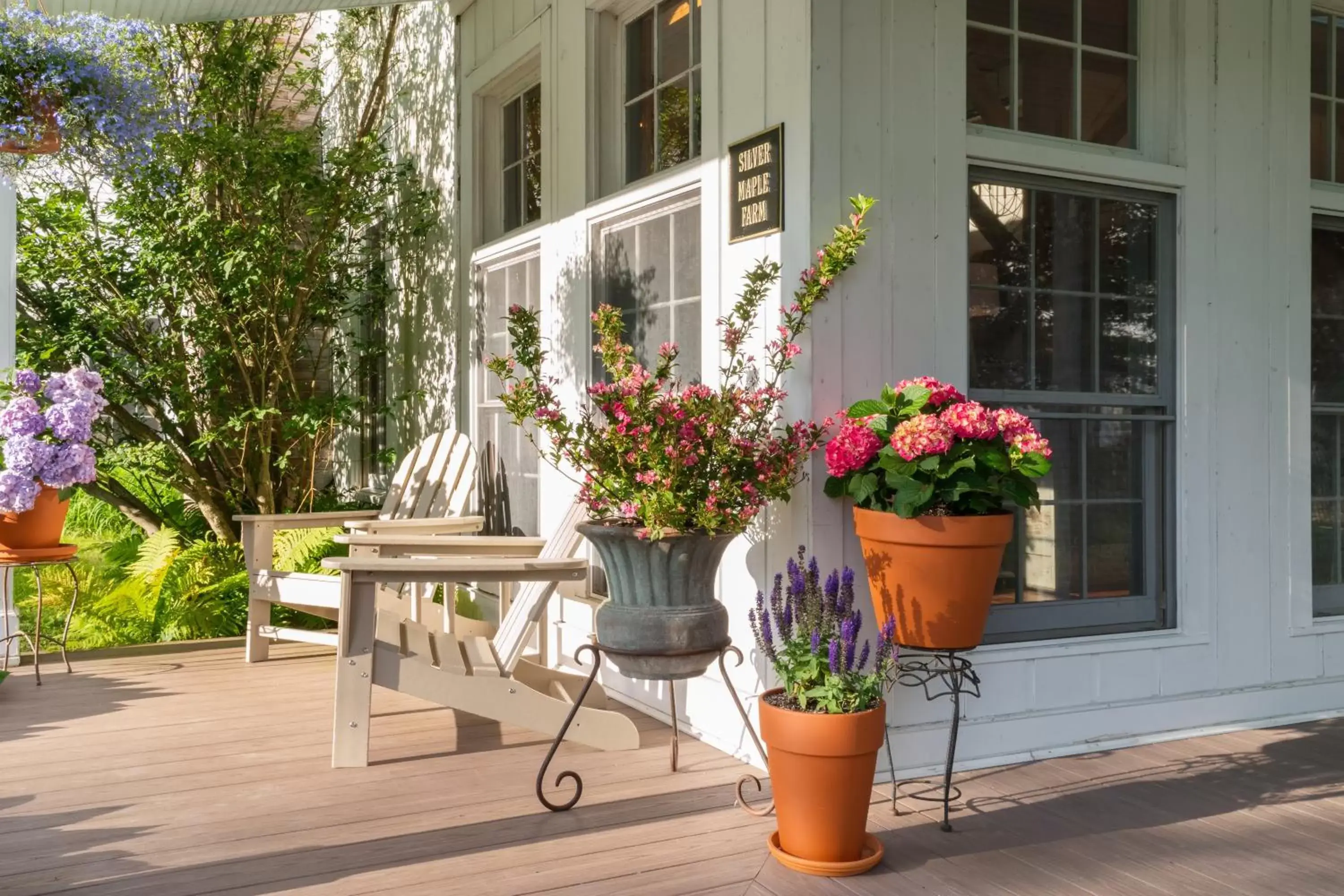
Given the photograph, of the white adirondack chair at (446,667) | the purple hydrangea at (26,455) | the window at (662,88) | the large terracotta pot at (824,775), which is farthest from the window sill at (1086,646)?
the purple hydrangea at (26,455)

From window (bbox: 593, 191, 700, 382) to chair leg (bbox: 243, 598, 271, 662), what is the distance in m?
1.79

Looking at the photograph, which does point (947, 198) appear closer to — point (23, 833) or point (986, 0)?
point (986, 0)

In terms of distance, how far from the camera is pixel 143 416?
21.7 feet

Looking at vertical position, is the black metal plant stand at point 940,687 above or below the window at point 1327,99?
below

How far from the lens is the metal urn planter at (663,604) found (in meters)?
2.75

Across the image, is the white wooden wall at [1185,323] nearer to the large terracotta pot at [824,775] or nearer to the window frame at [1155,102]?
the window frame at [1155,102]

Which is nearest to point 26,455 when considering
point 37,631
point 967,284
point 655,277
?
point 37,631

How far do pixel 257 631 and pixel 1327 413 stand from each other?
4257 millimetres

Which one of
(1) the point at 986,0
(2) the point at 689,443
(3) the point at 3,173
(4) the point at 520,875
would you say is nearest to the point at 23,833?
(4) the point at 520,875

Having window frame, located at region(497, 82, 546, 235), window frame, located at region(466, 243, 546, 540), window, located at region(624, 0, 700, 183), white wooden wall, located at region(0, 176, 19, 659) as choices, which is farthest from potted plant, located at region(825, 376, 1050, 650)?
white wooden wall, located at region(0, 176, 19, 659)

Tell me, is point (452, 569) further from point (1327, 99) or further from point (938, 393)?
point (1327, 99)

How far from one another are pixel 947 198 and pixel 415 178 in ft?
12.8

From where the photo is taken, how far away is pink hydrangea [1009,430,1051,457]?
2.63 metres

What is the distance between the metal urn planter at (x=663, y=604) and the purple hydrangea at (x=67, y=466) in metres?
2.43
